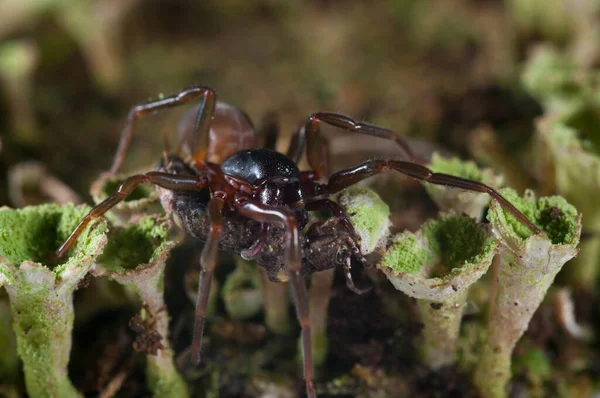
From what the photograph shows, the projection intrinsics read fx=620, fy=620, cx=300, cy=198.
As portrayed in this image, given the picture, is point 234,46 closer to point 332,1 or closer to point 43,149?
point 332,1

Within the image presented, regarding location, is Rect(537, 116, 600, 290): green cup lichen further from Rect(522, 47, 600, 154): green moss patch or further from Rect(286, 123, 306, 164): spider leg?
Rect(286, 123, 306, 164): spider leg

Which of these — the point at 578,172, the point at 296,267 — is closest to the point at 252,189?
the point at 296,267

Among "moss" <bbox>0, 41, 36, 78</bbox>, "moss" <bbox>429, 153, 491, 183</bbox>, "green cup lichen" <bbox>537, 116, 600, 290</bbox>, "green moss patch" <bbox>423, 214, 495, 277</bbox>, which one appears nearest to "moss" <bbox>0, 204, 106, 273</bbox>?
"green moss patch" <bbox>423, 214, 495, 277</bbox>

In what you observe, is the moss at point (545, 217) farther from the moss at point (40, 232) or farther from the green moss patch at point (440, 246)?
the moss at point (40, 232)

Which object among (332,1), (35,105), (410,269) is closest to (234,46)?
(332,1)

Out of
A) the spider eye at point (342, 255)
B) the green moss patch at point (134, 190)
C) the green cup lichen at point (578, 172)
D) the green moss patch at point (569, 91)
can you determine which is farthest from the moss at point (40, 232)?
the green moss patch at point (569, 91)
